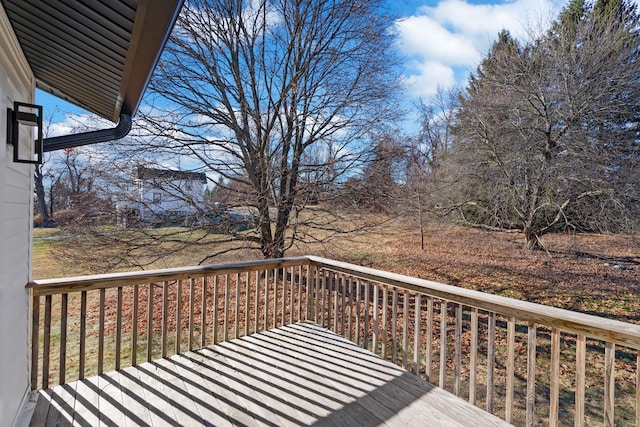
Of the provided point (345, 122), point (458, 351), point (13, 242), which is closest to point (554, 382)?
point (458, 351)

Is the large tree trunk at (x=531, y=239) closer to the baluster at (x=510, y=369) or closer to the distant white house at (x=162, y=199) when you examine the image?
the baluster at (x=510, y=369)

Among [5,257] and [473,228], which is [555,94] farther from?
[5,257]

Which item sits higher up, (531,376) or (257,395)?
(531,376)

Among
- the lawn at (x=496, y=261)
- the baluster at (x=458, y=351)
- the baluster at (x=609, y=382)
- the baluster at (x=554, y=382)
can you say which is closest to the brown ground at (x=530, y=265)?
the lawn at (x=496, y=261)

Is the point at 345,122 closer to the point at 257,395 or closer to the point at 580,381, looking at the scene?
the point at 257,395

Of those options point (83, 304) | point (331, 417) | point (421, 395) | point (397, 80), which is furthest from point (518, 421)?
point (397, 80)

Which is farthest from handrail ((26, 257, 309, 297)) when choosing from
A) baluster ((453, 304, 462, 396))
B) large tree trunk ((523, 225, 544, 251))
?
large tree trunk ((523, 225, 544, 251))

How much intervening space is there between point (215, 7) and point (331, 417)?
623cm

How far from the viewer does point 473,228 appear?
32.1 feet

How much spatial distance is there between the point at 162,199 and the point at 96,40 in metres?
4.06

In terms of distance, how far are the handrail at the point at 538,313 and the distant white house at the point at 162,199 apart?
3.96 m

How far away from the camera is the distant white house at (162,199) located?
5.18m

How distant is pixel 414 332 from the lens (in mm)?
2850

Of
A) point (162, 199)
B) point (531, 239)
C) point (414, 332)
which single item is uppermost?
point (162, 199)
